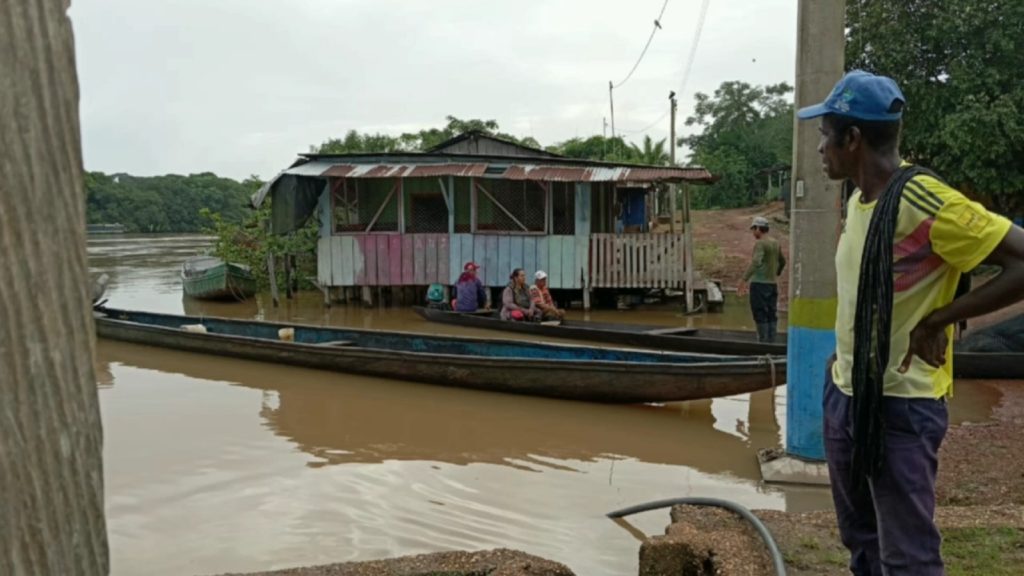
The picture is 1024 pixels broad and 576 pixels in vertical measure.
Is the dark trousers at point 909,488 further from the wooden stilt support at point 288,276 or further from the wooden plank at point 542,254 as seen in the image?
the wooden stilt support at point 288,276

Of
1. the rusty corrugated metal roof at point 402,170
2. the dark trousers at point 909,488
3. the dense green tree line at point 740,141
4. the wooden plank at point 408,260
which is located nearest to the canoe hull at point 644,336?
the wooden plank at point 408,260

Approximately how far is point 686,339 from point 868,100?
811cm

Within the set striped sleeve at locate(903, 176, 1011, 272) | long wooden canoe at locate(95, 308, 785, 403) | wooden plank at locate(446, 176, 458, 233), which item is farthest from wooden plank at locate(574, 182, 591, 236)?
striped sleeve at locate(903, 176, 1011, 272)

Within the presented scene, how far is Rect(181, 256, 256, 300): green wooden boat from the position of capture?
1845 centimetres

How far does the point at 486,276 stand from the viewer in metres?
15.6

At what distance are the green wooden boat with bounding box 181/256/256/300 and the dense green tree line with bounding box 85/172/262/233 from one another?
162ft

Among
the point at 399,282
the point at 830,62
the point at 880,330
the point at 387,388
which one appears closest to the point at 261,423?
the point at 387,388

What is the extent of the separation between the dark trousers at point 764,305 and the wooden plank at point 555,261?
19.3 ft

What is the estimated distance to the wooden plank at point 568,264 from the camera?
50.5ft

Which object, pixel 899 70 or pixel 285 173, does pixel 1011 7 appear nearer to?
pixel 899 70

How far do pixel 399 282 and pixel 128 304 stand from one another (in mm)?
8087

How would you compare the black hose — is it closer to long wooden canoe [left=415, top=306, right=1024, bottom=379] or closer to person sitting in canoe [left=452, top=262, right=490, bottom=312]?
long wooden canoe [left=415, top=306, right=1024, bottom=379]

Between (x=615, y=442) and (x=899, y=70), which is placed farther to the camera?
(x=899, y=70)

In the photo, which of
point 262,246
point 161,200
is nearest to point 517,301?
point 262,246
